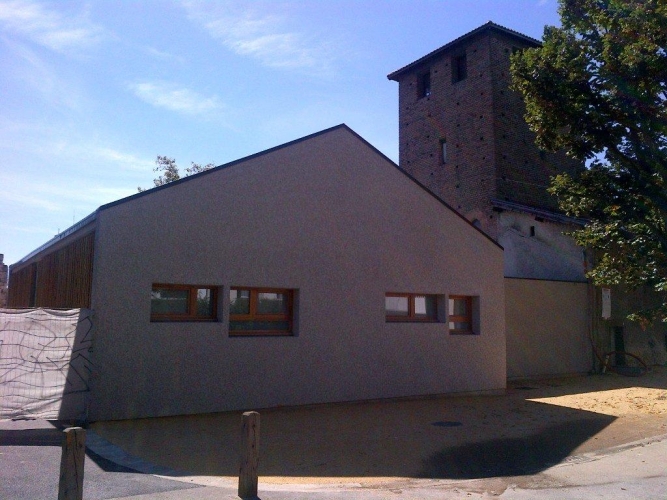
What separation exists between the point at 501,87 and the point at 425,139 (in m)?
4.16

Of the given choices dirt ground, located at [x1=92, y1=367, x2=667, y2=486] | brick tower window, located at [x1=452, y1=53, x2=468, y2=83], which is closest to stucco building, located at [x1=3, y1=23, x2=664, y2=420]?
dirt ground, located at [x1=92, y1=367, x2=667, y2=486]

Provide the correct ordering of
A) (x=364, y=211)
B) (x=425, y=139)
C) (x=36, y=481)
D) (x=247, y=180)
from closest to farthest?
(x=36, y=481) → (x=247, y=180) → (x=364, y=211) → (x=425, y=139)

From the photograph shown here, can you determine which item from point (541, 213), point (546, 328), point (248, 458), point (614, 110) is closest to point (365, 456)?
point (248, 458)

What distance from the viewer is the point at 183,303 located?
1101 centimetres

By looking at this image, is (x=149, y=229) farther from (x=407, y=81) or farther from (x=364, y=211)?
(x=407, y=81)

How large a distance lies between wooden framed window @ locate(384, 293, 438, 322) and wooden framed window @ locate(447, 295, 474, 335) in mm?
520

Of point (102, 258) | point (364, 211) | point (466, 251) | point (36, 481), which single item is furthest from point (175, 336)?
point (466, 251)

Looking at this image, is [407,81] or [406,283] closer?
[406,283]

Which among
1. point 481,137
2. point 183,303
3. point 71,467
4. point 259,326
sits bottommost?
point 71,467

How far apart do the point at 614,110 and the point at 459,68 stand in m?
14.1

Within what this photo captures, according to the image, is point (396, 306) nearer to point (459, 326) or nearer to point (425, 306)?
point (425, 306)

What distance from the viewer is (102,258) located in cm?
997

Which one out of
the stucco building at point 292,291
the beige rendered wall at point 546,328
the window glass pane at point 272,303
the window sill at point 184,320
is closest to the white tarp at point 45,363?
the stucco building at point 292,291

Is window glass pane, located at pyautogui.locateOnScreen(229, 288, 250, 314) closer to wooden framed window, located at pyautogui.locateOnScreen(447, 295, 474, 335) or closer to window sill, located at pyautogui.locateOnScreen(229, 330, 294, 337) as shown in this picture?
window sill, located at pyautogui.locateOnScreen(229, 330, 294, 337)
